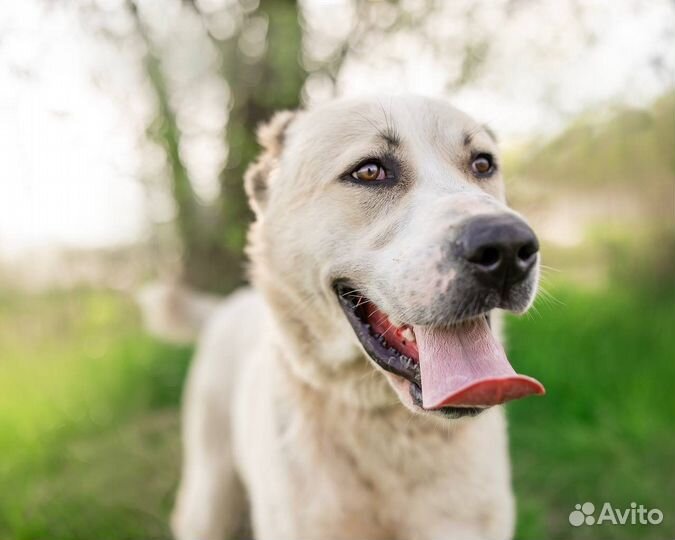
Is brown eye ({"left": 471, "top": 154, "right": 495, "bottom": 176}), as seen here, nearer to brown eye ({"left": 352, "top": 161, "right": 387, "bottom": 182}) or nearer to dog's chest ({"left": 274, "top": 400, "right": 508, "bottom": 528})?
brown eye ({"left": 352, "top": 161, "right": 387, "bottom": 182})

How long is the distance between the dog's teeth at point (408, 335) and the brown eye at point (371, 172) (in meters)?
0.53

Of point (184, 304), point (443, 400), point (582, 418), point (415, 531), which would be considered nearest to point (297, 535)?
point (415, 531)

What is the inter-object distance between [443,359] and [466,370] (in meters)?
0.08

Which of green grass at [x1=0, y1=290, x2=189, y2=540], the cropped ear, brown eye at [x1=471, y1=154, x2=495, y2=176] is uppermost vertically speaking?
brown eye at [x1=471, y1=154, x2=495, y2=176]

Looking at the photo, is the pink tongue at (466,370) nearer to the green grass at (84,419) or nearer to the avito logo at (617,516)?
the avito logo at (617,516)

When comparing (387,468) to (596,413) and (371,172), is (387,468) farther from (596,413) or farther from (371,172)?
(596,413)

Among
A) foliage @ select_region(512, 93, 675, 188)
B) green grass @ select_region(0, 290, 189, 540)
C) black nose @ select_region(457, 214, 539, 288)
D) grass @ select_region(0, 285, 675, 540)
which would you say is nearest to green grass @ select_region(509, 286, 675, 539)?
grass @ select_region(0, 285, 675, 540)

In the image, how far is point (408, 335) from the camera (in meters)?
1.96

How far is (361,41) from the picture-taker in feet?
13.6

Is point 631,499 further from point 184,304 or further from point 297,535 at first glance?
point 184,304

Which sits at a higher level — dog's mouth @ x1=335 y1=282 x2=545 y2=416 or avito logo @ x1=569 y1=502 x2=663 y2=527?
dog's mouth @ x1=335 y1=282 x2=545 y2=416

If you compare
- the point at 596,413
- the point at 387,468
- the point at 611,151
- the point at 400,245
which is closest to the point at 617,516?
the point at 596,413

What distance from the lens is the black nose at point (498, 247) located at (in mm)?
1603

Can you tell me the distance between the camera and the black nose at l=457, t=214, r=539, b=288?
160 cm
